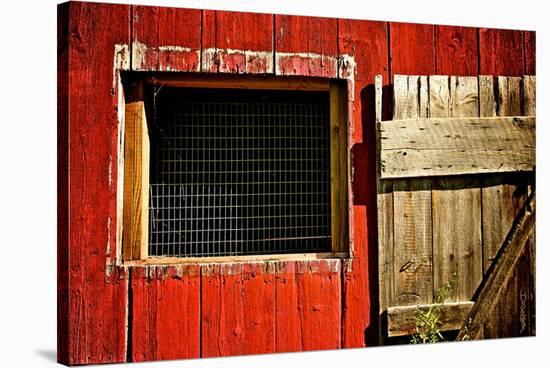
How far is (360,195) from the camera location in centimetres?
444

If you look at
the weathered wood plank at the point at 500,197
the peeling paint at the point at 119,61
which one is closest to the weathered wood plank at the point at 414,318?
the weathered wood plank at the point at 500,197

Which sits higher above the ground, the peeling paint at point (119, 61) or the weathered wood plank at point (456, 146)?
the peeling paint at point (119, 61)

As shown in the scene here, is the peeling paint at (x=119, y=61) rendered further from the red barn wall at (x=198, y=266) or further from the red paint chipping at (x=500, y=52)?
the red paint chipping at (x=500, y=52)

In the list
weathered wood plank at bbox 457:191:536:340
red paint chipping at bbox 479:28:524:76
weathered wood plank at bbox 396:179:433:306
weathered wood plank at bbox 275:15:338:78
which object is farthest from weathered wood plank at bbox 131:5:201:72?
weathered wood plank at bbox 457:191:536:340

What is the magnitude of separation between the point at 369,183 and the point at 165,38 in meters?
1.40

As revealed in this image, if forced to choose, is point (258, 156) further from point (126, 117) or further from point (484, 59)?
point (484, 59)

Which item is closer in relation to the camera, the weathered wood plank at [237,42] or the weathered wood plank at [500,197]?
the weathered wood plank at [237,42]

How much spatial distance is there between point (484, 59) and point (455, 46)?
21 cm

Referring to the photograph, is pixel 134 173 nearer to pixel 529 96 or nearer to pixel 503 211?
pixel 503 211

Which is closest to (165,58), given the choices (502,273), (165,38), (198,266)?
(165,38)

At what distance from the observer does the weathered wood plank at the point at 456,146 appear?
444 centimetres

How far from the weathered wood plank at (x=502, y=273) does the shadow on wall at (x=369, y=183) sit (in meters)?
0.59

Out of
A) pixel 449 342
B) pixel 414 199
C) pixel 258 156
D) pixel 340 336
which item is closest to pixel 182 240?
pixel 258 156

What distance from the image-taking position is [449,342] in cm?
462
